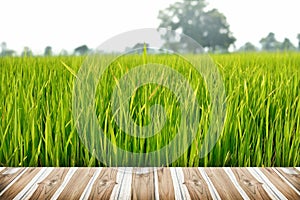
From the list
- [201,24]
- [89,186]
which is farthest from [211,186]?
[201,24]

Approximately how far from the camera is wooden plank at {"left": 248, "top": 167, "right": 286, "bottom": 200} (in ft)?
4.78

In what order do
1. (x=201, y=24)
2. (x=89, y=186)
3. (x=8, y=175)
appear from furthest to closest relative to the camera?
(x=201, y=24), (x=8, y=175), (x=89, y=186)

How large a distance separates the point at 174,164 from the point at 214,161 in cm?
19

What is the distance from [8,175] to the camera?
162 centimetres

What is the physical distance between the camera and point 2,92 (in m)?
2.65

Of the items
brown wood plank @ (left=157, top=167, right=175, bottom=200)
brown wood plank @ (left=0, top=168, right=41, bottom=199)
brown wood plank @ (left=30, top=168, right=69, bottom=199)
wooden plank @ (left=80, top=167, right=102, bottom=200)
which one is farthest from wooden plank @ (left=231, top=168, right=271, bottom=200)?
brown wood plank @ (left=0, top=168, right=41, bottom=199)

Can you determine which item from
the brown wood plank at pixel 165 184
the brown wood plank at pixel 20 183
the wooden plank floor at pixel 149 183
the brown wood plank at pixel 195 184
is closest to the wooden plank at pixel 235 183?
the wooden plank floor at pixel 149 183

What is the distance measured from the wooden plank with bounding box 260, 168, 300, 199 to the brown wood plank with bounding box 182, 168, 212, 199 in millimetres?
254

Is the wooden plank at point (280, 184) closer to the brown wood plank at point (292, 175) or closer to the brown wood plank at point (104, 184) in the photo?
the brown wood plank at point (292, 175)

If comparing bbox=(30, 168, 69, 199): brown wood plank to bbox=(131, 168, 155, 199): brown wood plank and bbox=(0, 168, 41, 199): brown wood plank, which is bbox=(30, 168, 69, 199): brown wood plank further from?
bbox=(131, 168, 155, 199): brown wood plank

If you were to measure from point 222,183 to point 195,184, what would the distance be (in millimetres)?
98

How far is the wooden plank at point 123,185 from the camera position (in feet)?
4.70

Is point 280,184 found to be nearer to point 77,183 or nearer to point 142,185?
point 142,185

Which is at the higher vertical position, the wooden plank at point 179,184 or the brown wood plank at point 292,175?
the wooden plank at point 179,184
